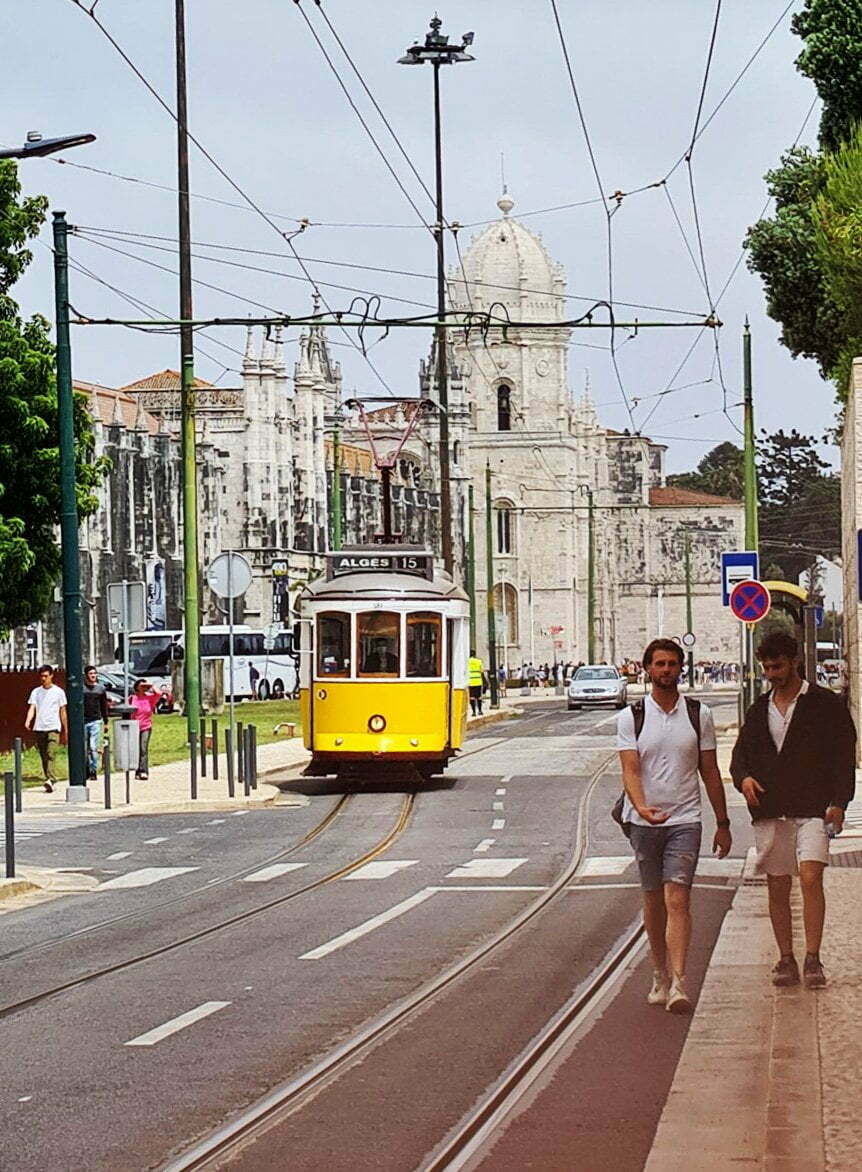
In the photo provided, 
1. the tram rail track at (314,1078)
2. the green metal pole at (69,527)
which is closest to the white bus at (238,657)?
the green metal pole at (69,527)

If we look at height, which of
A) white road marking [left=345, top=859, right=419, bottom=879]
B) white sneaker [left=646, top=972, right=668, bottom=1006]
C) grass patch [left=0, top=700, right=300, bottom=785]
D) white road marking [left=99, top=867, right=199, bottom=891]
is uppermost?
white sneaker [left=646, top=972, right=668, bottom=1006]

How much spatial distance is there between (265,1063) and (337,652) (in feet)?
70.8

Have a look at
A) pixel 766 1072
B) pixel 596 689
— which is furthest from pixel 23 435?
pixel 596 689

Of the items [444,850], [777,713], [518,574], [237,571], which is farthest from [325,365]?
[777,713]

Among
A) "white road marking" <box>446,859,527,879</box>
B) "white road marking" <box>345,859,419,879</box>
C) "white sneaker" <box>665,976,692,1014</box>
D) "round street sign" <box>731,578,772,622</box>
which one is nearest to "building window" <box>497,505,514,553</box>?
"round street sign" <box>731,578,772,622</box>

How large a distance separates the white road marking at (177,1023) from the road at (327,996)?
25mm

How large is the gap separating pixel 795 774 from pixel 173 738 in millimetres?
40153

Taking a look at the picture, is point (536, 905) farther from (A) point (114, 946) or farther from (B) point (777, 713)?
(B) point (777, 713)

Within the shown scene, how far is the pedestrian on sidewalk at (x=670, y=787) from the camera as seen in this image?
1077 centimetres

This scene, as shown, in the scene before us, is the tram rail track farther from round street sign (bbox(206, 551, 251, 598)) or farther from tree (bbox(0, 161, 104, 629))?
tree (bbox(0, 161, 104, 629))

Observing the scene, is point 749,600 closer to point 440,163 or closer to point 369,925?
point 369,925

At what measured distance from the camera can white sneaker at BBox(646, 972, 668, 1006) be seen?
11.1 m

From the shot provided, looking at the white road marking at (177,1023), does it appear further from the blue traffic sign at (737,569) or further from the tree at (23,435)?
the tree at (23,435)

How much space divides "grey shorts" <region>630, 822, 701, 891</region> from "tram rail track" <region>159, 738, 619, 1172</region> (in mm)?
1422
